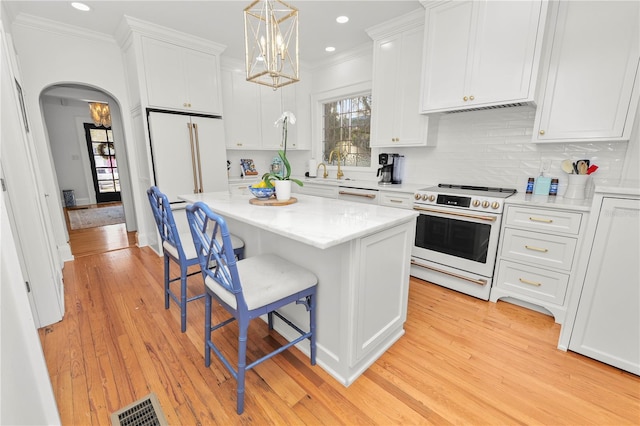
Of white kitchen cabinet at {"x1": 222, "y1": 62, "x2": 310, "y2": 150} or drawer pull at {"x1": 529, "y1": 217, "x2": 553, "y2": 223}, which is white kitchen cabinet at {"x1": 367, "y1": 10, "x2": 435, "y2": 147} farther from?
white kitchen cabinet at {"x1": 222, "y1": 62, "x2": 310, "y2": 150}

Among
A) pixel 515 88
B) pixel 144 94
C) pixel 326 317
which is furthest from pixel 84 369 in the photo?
pixel 515 88

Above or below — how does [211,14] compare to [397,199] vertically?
above

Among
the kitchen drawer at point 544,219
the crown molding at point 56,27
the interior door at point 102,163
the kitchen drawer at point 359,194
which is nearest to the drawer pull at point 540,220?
the kitchen drawer at point 544,219

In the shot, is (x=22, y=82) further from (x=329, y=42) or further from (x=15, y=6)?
(x=329, y=42)

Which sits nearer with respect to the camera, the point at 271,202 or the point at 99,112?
the point at 271,202

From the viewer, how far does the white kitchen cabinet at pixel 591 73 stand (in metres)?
1.95

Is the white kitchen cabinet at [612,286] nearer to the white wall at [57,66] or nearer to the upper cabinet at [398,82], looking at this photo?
the upper cabinet at [398,82]

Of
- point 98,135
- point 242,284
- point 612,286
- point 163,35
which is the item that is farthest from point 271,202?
point 98,135

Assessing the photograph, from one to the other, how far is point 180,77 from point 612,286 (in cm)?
431

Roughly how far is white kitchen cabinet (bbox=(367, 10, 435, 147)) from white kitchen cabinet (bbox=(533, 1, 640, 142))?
1.07 metres

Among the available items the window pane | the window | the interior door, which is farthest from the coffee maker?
the window pane

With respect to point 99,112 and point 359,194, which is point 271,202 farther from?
point 99,112

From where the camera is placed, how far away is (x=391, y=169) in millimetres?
3535

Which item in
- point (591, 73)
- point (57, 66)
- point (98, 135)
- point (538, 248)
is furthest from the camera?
point (98, 135)
